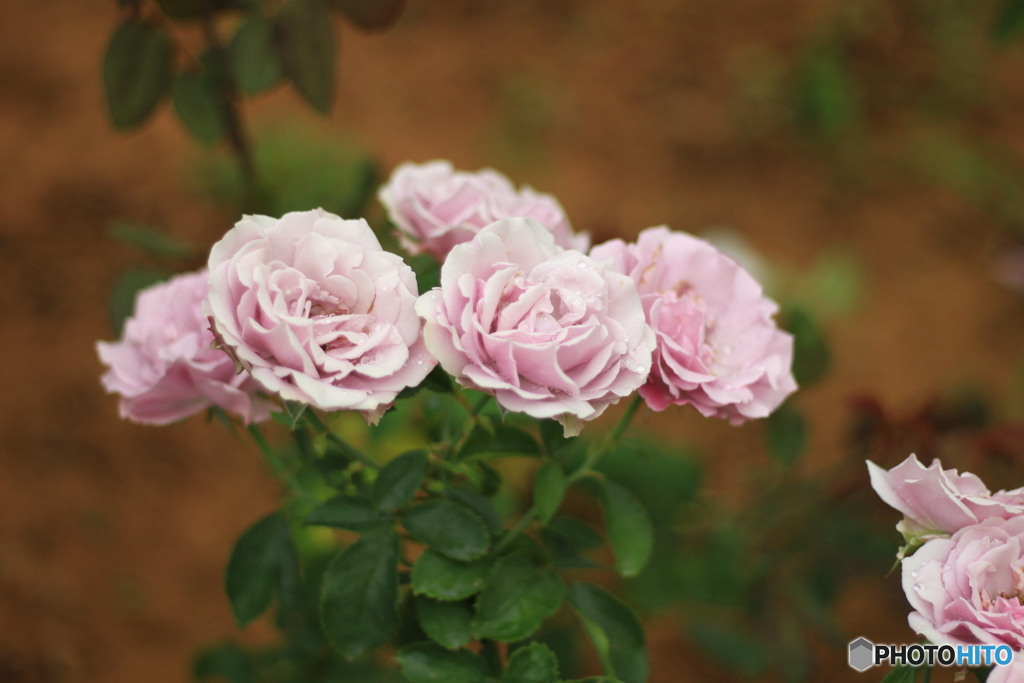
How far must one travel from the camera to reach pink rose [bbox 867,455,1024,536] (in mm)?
688

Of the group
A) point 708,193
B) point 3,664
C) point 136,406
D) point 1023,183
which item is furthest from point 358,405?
point 1023,183

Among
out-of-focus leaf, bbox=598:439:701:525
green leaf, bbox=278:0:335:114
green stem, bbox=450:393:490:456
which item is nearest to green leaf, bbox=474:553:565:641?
green stem, bbox=450:393:490:456

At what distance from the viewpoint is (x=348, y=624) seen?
2.55 feet

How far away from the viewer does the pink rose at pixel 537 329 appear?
0.65 meters

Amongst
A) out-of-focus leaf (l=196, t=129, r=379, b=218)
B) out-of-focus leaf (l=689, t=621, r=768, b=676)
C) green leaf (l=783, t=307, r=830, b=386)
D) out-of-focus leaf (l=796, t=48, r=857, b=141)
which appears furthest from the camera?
out-of-focus leaf (l=796, t=48, r=857, b=141)

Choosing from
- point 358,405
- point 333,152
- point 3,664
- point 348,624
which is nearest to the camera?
point 358,405

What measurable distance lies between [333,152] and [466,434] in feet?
6.35

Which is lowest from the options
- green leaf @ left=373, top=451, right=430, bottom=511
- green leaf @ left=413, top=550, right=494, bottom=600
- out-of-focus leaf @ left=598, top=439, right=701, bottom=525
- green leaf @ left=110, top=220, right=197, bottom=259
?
out-of-focus leaf @ left=598, top=439, right=701, bottom=525

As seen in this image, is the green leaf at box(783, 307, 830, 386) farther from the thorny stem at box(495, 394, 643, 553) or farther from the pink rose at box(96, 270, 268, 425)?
the pink rose at box(96, 270, 268, 425)

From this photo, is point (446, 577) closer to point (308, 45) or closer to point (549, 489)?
point (549, 489)

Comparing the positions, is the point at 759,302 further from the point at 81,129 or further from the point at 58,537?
the point at 81,129

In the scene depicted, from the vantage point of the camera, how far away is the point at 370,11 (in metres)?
1.05

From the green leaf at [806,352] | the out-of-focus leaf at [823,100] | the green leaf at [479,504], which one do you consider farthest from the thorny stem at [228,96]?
the out-of-focus leaf at [823,100]

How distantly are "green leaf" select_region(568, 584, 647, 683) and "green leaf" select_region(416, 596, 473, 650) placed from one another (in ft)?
0.41
